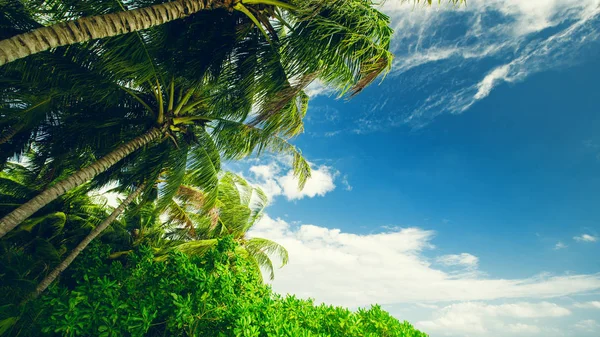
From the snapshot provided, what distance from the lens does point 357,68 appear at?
6.87 meters

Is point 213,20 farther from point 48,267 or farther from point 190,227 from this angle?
point 48,267

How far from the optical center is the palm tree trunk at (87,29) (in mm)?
3479

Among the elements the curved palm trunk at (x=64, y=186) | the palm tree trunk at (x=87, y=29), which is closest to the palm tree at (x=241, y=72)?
the curved palm trunk at (x=64, y=186)

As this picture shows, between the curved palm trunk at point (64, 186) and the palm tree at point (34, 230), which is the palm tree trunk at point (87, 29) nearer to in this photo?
the curved palm trunk at point (64, 186)

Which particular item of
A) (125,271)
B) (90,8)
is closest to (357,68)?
(90,8)

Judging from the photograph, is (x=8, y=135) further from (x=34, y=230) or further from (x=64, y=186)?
(x=64, y=186)

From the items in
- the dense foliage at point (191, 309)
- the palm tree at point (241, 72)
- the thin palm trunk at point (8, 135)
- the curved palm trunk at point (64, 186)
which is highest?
the palm tree at point (241, 72)

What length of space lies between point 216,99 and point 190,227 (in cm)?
604

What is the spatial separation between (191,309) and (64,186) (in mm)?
3302

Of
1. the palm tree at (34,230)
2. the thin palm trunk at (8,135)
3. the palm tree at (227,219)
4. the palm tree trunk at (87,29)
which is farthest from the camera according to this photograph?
the palm tree at (227,219)

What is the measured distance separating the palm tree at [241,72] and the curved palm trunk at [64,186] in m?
0.02

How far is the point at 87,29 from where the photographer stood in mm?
3971

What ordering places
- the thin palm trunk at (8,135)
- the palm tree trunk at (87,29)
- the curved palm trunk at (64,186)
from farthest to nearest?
the thin palm trunk at (8,135) < the curved palm trunk at (64,186) < the palm tree trunk at (87,29)

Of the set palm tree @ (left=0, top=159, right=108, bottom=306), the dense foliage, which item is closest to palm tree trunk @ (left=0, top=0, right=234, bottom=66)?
the dense foliage
